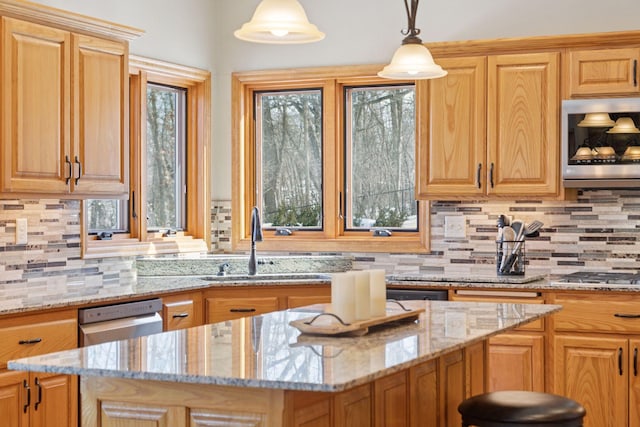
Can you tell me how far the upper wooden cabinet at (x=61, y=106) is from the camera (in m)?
4.46

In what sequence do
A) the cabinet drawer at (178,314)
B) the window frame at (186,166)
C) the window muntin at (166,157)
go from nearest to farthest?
the cabinet drawer at (178,314) < the window frame at (186,166) < the window muntin at (166,157)

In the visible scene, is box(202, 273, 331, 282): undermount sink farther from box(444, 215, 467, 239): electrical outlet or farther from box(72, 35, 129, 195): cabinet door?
box(444, 215, 467, 239): electrical outlet

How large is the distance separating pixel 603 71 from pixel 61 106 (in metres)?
2.95

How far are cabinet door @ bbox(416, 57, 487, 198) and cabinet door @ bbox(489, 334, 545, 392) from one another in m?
0.94

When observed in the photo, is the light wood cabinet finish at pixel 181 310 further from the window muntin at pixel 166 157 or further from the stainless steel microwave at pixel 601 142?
the stainless steel microwave at pixel 601 142

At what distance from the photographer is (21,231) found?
4.95 m

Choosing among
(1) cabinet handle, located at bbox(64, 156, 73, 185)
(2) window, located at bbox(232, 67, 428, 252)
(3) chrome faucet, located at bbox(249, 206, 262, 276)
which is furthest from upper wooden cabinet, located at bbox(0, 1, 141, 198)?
(2) window, located at bbox(232, 67, 428, 252)

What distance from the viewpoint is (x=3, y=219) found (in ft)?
16.0

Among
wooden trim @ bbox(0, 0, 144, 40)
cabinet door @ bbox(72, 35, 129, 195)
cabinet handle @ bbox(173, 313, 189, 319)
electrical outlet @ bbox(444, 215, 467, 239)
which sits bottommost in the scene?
cabinet handle @ bbox(173, 313, 189, 319)

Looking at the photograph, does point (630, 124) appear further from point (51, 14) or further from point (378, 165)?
point (51, 14)

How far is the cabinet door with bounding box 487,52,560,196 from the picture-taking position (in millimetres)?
5488

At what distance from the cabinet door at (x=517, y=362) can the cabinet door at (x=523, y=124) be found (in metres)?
0.89

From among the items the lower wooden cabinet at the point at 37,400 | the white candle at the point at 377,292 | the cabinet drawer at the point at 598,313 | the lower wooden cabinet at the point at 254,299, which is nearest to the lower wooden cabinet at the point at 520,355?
the cabinet drawer at the point at 598,313

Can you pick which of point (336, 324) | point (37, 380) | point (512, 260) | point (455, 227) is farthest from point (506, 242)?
point (37, 380)
